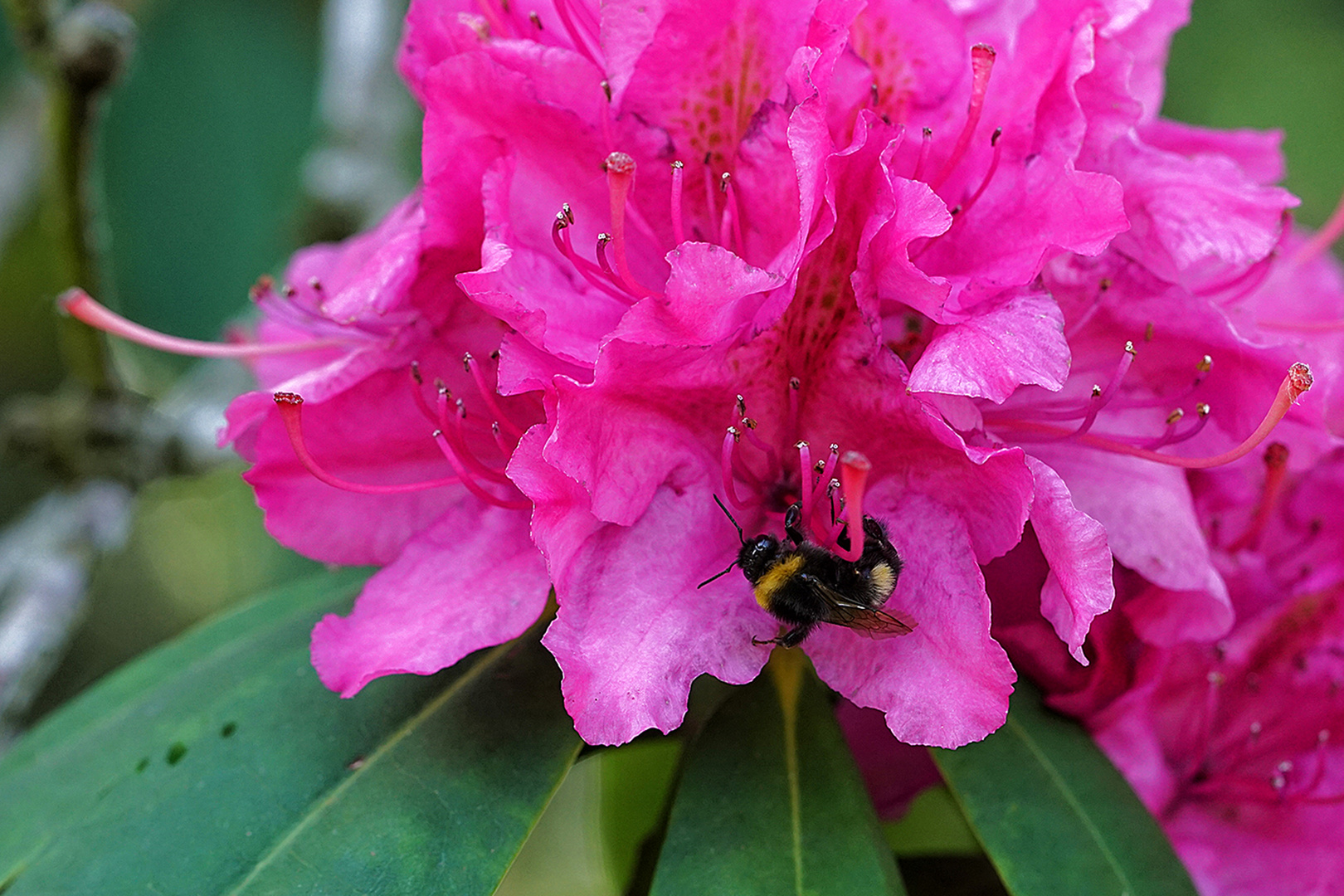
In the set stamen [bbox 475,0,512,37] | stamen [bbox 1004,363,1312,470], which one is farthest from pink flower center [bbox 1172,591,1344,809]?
stamen [bbox 475,0,512,37]

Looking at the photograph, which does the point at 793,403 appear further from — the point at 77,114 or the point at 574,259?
the point at 77,114

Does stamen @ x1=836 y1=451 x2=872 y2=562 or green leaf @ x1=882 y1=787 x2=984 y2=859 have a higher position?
stamen @ x1=836 y1=451 x2=872 y2=562

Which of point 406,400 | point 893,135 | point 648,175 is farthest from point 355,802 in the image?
point 893,135

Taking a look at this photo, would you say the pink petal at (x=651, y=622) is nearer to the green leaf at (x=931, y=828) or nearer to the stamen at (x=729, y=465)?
the stamen at (x=729, y=465)

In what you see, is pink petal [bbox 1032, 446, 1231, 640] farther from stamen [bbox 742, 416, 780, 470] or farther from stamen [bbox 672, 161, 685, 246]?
stamen [bbox 672, 161, 685, 246]

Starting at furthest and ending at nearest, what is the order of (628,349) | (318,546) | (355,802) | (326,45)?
(326,45) < (318,546) < (355,802) < (628,349)

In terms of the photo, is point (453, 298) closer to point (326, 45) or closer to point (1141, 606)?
point (1141, 606)

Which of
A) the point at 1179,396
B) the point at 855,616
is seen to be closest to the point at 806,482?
the point at 855,616
